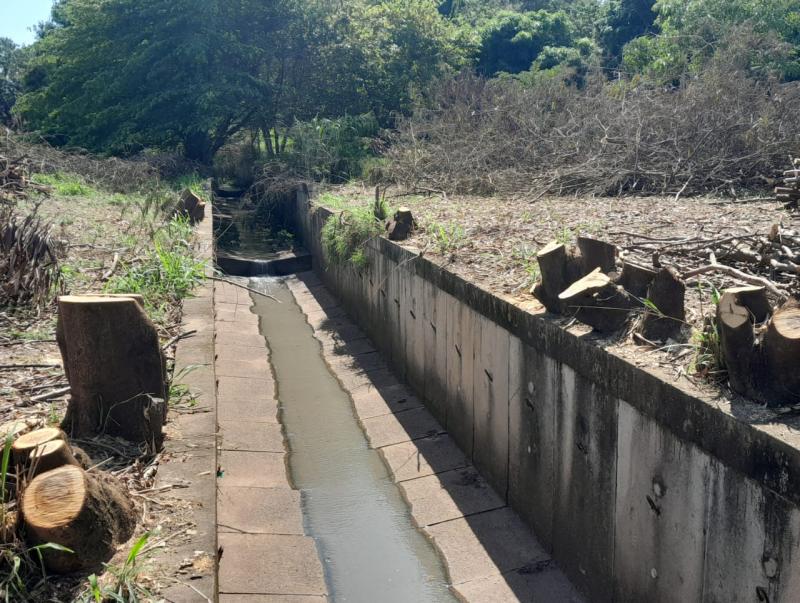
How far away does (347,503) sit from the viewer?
265 inches

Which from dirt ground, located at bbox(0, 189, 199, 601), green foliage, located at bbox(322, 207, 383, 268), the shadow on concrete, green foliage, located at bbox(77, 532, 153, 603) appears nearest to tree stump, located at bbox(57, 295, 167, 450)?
dirt ground, located at bbox(0, 189, 199, 601)

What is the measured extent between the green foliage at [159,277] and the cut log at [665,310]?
470cm

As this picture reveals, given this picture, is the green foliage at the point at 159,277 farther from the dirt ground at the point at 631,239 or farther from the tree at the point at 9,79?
the tree at the point at 9,79

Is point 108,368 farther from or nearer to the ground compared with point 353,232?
nearer to the ground

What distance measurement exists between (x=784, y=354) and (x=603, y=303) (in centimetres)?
147

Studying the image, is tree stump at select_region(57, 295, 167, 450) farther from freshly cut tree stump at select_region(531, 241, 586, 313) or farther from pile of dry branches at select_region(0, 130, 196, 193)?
pile of dry branches at select_region(0, 130, 196, 193)

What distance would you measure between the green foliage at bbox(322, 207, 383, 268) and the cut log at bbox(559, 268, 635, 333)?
18.5ft

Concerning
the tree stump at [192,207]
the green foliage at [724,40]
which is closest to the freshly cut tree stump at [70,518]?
the tree stump at [192,207]

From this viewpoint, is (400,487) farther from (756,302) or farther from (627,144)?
(627,144)

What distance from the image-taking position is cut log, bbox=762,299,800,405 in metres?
3.35

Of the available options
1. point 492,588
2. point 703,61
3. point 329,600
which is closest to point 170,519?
point 329,600

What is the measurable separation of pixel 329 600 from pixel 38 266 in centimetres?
391

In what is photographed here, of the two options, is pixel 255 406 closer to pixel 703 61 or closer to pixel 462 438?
pixel 462 438

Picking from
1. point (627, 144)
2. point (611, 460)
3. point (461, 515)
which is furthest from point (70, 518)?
point (627, 144)
